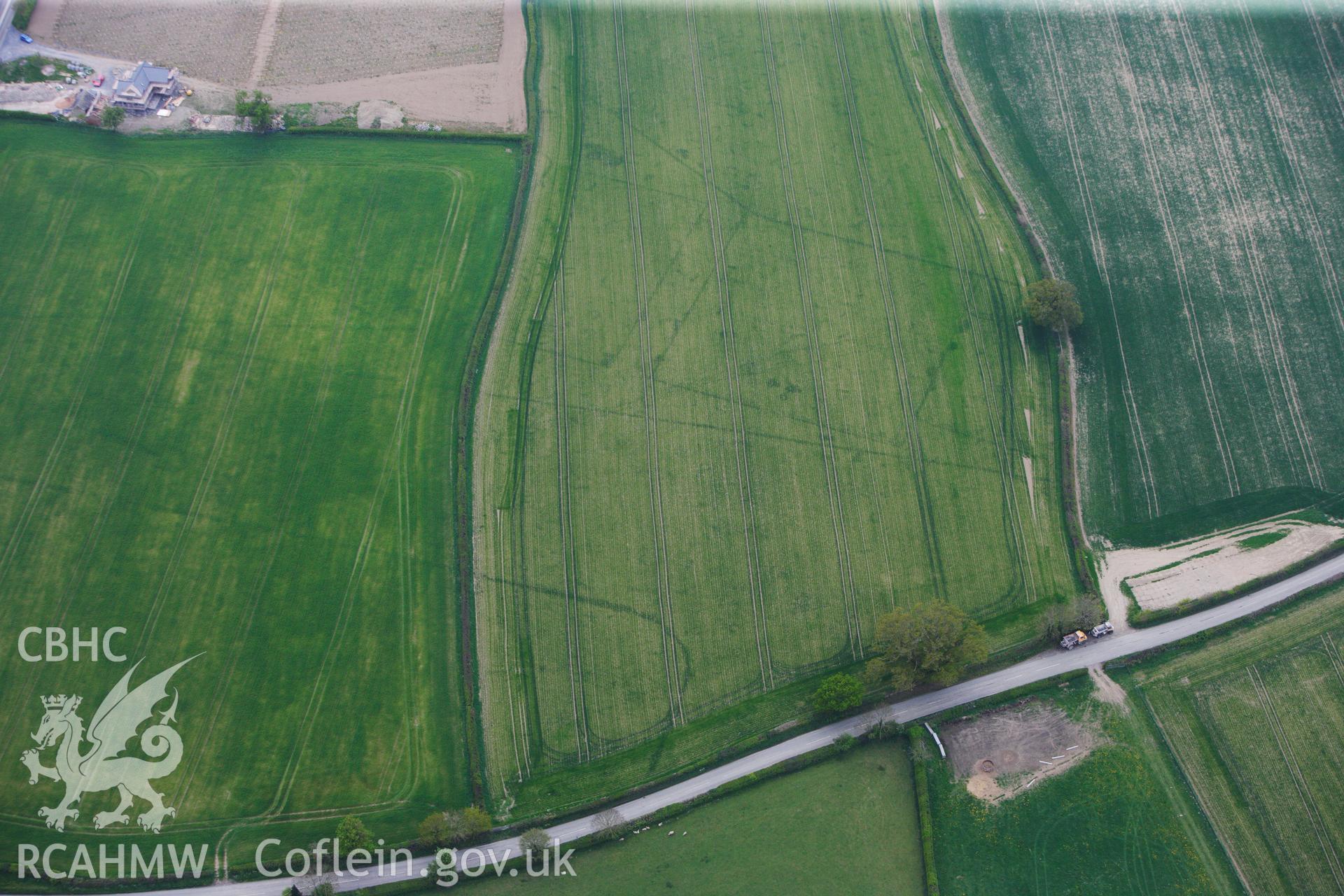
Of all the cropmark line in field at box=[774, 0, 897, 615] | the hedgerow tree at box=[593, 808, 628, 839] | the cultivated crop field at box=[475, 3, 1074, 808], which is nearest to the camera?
the hedgerow tree at box=[593, 808, 628, 839]

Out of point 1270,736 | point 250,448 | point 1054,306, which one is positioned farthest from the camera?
point 1054,306

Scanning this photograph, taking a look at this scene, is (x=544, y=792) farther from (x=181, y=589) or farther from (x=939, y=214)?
(x=939, y=214)

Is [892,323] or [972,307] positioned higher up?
[972,307]

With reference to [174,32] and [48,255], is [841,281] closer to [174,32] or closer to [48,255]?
[48,255]

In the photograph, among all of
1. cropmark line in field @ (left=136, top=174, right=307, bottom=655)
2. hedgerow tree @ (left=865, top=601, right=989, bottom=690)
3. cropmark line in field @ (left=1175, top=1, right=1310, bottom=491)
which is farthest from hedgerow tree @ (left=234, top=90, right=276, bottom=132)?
cropmark line in field @ (left=1175, top=1, right=1310, bottom=491)

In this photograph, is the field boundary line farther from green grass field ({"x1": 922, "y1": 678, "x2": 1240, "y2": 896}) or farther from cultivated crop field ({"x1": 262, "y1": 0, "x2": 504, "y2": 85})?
cultivated crop field ({"x1": 262, "y1": 0, "x2": 504, "y2": 85})

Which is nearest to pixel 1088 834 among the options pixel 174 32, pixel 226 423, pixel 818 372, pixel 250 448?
pixel 818 372
